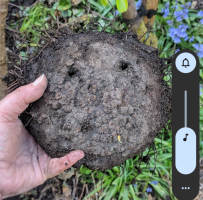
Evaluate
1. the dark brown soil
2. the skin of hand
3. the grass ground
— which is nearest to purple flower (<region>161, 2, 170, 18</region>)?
the grass ground

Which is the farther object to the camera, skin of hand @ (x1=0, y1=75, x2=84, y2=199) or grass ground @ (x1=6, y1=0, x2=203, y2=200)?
grass ground @ (x1=6, y1=0, x2=203, y2=200)

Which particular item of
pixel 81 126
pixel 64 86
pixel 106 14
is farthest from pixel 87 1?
pixel 81 126

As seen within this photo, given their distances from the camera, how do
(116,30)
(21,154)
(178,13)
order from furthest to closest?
(116,30) < (178,13) < (21,154)

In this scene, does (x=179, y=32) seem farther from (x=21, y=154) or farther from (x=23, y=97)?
(x=21, y=154)

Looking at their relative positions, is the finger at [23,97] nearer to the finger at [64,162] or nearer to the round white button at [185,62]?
the finger at [64,162]

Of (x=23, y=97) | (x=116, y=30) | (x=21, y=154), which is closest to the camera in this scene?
(x=23, y=97)

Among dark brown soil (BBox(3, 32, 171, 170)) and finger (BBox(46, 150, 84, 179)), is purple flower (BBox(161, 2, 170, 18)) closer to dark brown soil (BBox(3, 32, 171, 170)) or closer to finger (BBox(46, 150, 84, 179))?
dark brown soil (BBox(3, 32, 171, 170))

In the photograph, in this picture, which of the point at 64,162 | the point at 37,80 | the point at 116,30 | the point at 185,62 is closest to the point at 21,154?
the point at 64,162

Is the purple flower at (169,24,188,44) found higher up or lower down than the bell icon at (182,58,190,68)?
higher up
